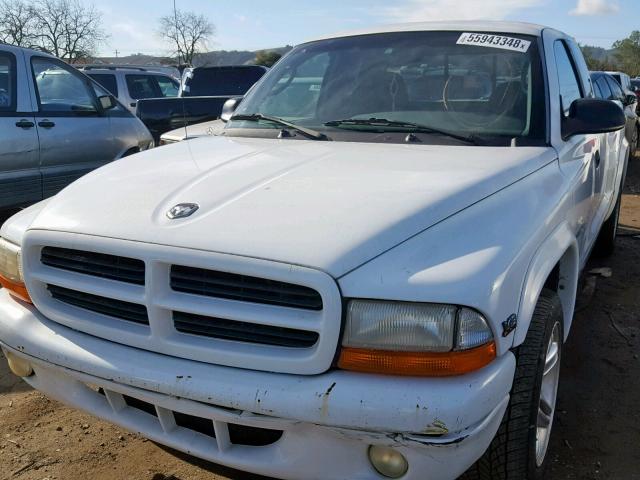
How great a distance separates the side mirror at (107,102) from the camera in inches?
266

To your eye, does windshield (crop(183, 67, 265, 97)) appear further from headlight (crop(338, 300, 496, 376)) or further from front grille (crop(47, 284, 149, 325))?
headlight (crop(338, 300, 496, 376))

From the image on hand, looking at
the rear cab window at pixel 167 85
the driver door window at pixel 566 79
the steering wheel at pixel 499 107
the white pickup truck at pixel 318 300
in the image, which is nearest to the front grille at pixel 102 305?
the white pickup truck at pixel 318 300

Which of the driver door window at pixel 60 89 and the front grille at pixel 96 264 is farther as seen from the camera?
the driver door window at pixel 60 89

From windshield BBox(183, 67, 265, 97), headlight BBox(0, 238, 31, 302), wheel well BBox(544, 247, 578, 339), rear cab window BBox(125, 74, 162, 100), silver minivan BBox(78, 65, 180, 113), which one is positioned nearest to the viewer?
headlight BBox(0, 238, 31, 302)

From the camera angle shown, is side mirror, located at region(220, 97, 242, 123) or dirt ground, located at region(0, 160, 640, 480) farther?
side mirror, located at region(220, 97, 242, 123)

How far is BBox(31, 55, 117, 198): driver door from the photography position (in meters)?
6.08

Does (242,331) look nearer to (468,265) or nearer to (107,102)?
(468,265)

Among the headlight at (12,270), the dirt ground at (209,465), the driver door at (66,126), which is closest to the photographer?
the headlight at (12,270)

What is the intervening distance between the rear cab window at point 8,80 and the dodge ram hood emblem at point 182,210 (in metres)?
4.37

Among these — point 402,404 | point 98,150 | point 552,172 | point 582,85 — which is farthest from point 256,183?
point 98,150

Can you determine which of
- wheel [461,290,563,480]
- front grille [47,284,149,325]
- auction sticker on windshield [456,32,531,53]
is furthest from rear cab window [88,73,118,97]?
wheel [461,290,563,480]

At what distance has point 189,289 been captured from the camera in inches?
79.4

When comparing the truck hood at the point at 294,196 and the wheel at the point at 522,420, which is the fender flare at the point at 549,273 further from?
the truck hood at the point at 294,196

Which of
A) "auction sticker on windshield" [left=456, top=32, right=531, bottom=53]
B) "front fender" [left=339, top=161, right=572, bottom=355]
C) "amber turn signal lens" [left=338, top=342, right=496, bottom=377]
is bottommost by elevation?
"amber turn signal lens" [left=338, top=342, right=496, bottom=377]
